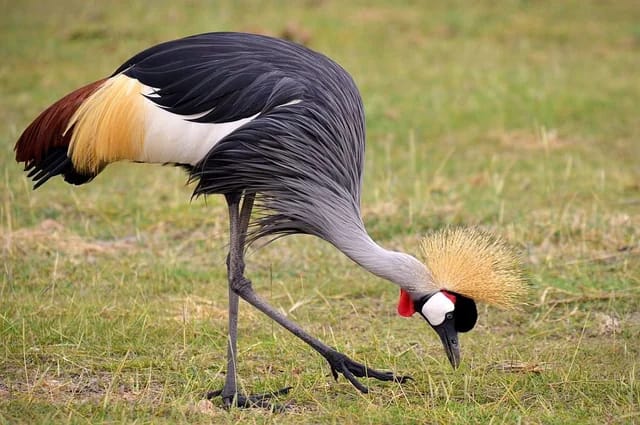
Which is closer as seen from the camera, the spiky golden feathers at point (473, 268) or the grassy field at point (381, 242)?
the spiky golden feathers at point (473, 268)

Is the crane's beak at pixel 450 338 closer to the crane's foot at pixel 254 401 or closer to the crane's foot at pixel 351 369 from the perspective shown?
the crane's foot at pixel 351 369

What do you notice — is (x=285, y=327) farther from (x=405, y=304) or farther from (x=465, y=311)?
(x=465, y=311)

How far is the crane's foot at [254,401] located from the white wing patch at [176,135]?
72 cm

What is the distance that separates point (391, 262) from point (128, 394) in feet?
2.88

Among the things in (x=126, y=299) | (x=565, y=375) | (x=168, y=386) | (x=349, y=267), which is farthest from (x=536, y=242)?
(x=168, y=386)

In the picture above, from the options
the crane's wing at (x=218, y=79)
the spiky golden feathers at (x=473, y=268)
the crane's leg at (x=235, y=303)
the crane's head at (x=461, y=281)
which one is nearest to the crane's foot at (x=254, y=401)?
the crane's leg at (x=235, y=303)

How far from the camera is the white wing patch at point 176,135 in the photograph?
3240mm

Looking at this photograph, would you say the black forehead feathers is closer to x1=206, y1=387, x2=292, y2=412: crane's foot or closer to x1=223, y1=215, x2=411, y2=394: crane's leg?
x1=223, y1=215, x2=411, y2=394: crane's leg

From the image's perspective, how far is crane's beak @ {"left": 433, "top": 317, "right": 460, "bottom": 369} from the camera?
316 centimetres

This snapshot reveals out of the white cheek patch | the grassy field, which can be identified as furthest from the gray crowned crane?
the grassy field

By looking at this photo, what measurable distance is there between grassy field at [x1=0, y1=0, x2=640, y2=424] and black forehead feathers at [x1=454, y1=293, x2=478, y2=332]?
0.22 metres

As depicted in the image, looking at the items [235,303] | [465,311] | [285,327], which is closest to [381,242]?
[235,303]

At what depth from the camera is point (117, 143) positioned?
333cm

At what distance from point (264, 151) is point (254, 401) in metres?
0.75
